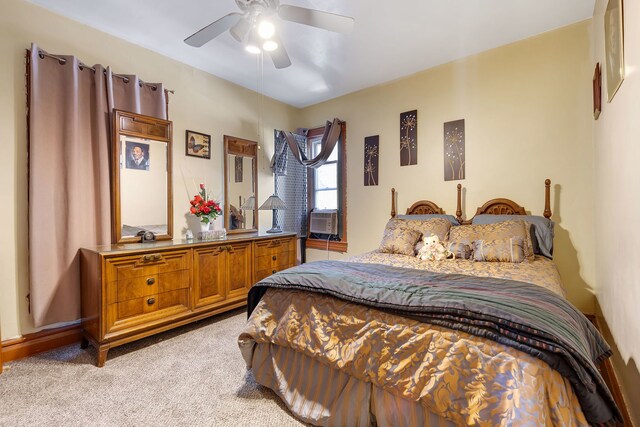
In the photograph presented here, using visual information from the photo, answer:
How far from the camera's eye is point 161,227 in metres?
2.92

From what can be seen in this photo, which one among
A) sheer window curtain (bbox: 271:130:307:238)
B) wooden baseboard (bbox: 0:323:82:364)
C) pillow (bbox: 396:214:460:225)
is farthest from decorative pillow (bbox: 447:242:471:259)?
wooden baseboard (bbox: 0:323:82:364)

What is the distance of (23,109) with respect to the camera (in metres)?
2.22

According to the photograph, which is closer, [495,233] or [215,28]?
[215,28]

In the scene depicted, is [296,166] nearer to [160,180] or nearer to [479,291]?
[160,180]

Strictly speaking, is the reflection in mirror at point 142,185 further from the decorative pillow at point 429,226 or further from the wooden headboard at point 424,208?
the wooden headboard at point 424,208

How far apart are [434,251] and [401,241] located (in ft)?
1.22

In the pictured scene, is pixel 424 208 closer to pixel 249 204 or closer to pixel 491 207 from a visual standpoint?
pixel 491 207

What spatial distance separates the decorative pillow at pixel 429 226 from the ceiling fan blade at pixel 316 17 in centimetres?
187

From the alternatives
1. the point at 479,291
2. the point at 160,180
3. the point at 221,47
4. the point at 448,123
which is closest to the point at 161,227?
the point at 160,180

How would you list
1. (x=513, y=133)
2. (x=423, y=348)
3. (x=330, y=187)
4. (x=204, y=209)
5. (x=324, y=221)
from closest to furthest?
(x=423, y=348) < (x=513, y=133) < (x=204, y=209) < (x=324, y=221) < (x=330, y=187)

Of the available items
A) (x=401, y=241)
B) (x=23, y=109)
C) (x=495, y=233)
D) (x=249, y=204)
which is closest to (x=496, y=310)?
(x=495, y=233)

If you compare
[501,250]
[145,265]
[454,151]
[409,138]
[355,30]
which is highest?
[355,30]

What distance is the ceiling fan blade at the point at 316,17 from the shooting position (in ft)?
5.94

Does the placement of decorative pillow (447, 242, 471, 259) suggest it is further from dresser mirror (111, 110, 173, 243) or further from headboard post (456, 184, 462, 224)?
dresser mirror (111, 110, 173, 243)
